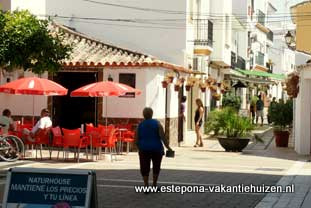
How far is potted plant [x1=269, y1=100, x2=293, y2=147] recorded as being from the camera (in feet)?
80.5

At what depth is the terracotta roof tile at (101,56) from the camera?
21297 mm

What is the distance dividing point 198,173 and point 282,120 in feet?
33.6

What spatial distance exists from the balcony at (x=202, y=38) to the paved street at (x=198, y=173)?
671 centimetres

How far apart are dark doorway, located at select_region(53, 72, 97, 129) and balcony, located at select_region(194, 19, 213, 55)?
750cm

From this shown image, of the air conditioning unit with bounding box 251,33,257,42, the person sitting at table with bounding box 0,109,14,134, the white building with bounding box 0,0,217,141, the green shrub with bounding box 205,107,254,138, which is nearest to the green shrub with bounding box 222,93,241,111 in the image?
the white building with bounding box 0,0,217,141

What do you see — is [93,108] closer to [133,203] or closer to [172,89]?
[172,89]

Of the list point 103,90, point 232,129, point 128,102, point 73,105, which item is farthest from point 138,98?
point 232,129

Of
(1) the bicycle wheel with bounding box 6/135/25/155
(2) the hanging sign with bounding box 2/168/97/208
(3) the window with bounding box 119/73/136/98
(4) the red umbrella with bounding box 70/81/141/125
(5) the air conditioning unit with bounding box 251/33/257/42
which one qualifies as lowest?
(1) the bicycle wheel with bounding box 6/135/25/155

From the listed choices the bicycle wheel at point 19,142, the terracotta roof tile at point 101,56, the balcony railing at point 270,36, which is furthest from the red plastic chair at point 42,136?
the balcony railing at point 270,36

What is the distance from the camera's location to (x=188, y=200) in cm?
1141

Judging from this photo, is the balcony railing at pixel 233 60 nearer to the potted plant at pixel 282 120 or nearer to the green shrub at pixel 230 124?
the potted plant at pixel 282 120

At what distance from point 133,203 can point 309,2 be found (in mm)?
13906

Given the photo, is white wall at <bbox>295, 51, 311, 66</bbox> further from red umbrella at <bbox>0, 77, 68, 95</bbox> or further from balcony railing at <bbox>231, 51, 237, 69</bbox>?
balcony railing at <bbox>231, 51, 237, 69</bbox>

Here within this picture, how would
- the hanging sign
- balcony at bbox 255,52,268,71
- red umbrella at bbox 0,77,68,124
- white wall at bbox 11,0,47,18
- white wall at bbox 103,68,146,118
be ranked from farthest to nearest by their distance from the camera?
balcony at bbox 255,52,268,71 → white wall at bbox 103,68,146,118 → white wall at bbox 11,0,47,18 → red umbrella at bbox 0,77,68,124 → the hanging sign
